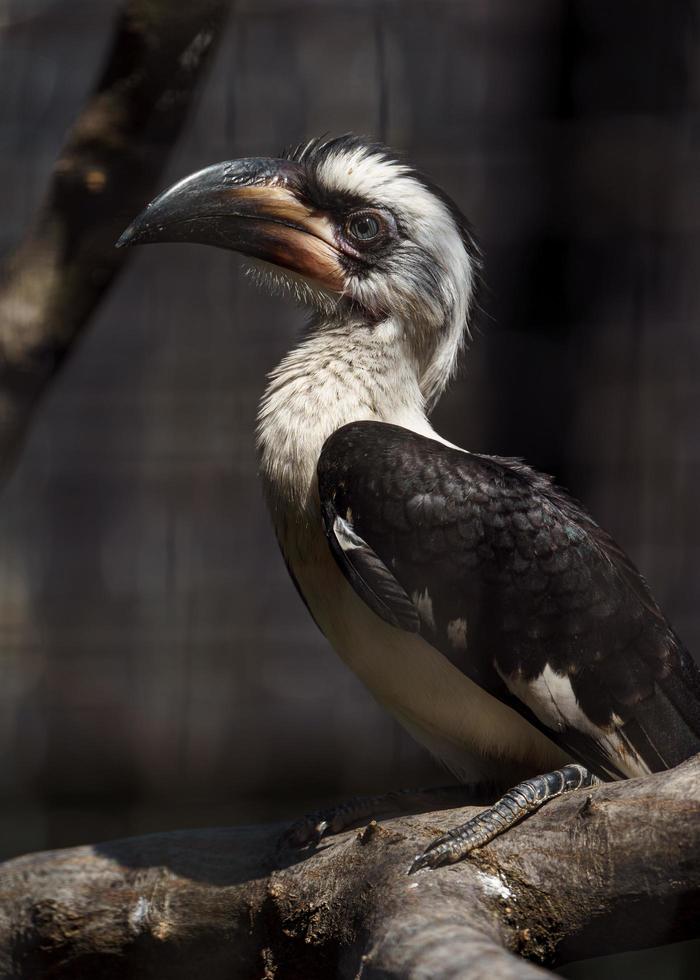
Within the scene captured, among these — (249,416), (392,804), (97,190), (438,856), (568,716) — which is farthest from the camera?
(249,416)

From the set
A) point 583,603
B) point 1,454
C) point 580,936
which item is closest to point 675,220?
point 583,603

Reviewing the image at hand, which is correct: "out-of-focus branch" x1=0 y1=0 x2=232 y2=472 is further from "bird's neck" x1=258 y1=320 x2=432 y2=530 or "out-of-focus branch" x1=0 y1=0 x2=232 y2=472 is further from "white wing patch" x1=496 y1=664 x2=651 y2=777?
"white wing patch" x1=496 y1=664 x2=651 y2=777

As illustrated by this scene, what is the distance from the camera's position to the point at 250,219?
1657 millimetres

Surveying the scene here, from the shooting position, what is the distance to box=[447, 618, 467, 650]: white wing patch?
4.60ft

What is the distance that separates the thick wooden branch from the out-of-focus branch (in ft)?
2.02

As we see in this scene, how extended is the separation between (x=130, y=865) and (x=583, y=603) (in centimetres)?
63

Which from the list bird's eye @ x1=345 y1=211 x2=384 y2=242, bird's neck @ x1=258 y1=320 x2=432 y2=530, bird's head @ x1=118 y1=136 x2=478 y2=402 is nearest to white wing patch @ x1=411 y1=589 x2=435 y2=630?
bird's neck @ x1=258 y1=320 x2=432 y2=530

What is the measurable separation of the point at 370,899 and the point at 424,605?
0.35 m

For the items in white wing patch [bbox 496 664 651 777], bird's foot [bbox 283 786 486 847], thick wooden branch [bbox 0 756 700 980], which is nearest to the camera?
thick wooden branch [bbox 0 756 700 980]

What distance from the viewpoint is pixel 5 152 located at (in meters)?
2.18

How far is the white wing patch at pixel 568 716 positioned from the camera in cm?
140

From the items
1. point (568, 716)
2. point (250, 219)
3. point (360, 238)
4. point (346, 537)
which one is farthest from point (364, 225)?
point (568, 716)

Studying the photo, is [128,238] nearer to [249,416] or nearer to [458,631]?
[458,631]

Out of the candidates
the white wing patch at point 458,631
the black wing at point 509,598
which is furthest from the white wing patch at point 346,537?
the white wing patch at point 458,631
